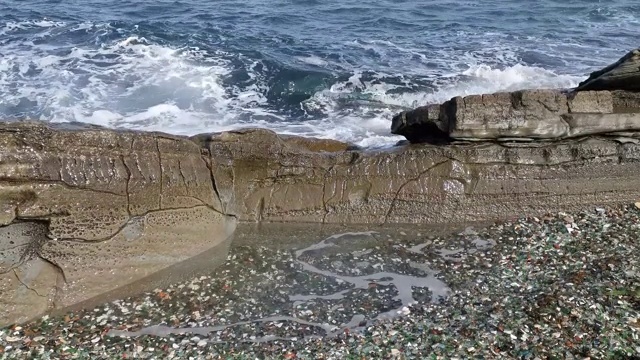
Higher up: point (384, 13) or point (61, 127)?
point (384, 13)

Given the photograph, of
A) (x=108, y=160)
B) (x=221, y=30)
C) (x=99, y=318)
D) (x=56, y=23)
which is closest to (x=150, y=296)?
(x=99, y=318)

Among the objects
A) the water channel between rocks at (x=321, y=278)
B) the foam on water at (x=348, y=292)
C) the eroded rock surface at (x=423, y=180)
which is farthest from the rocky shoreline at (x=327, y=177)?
the foam on water at (x=348, y=292)

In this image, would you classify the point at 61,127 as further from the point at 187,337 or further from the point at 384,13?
the point at 384,13

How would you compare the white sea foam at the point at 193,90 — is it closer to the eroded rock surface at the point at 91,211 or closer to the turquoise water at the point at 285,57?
the turquoise water at the point at 285,57

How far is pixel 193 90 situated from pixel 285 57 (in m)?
3.18

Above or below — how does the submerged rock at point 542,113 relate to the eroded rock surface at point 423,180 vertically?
above

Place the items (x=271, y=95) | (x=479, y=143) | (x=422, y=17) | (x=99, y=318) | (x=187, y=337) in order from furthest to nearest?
(x=422, y=17) < (x=271, y=95) < (x=479, y=143) < (x=99, y=318) < (x=187, y=337)

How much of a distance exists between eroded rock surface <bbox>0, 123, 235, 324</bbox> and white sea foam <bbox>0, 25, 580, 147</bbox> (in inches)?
189

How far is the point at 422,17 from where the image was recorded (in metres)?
21.0

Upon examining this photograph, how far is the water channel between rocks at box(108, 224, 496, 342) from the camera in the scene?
571 cm

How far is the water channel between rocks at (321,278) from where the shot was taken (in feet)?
18.7

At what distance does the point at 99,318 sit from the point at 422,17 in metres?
17.6

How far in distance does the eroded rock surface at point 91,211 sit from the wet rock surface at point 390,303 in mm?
394

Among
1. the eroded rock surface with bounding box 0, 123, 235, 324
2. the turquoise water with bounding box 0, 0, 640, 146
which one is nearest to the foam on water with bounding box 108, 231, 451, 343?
the eroded rock surface with bounding box 0, 123, 235, 324
